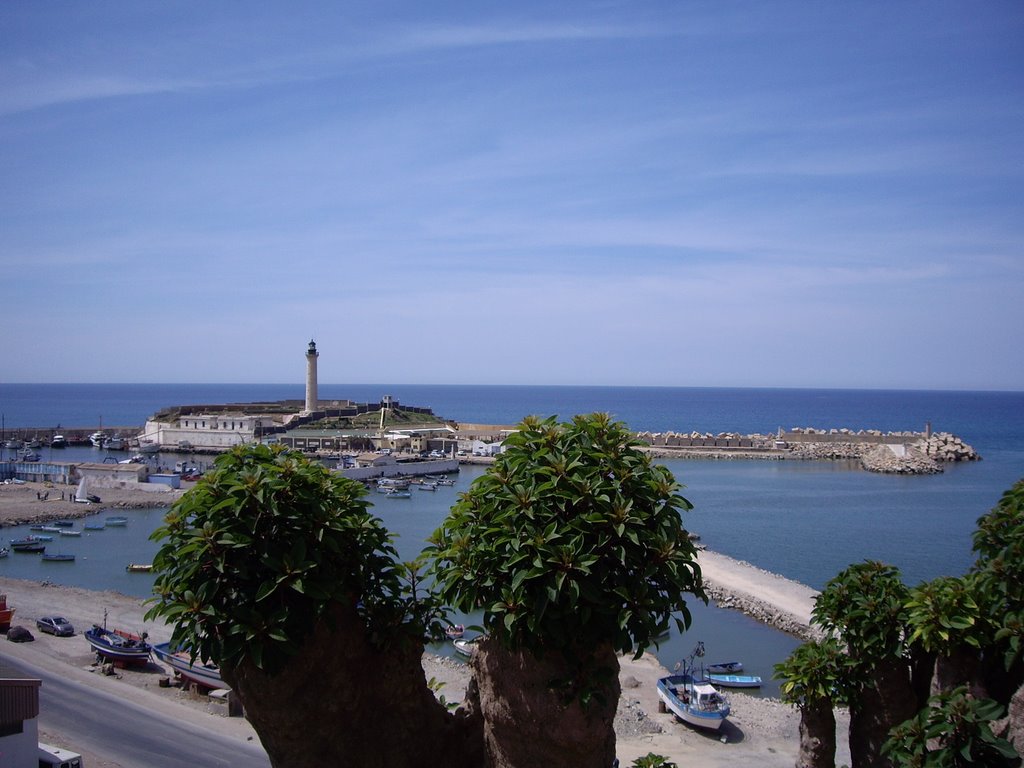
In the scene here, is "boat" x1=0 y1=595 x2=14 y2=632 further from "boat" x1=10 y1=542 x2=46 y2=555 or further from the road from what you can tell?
"boat" x1=10 y1=542 x2=46 y2=555

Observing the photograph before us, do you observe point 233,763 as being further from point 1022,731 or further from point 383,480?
point 383,480

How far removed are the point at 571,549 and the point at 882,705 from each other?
4.20 m

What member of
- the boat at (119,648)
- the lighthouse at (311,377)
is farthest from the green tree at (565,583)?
the lighthouse at (311,377)

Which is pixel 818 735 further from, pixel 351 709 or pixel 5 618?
pixel 5 618

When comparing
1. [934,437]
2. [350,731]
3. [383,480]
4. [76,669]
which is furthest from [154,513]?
[934,437]

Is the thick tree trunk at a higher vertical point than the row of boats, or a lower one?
higher

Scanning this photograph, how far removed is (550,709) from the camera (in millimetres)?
5434

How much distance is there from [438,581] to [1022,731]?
14.1 ft

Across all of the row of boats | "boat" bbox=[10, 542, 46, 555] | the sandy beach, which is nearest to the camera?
the sandy beach

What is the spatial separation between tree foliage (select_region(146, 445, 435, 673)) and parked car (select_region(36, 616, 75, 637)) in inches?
852

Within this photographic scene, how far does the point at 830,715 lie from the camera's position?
809 centimetres

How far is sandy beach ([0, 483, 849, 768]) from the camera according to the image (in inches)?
677

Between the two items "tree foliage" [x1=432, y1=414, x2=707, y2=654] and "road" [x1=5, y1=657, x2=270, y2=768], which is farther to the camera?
"road" [x1=5, y1=657, x2=270, y2=768]

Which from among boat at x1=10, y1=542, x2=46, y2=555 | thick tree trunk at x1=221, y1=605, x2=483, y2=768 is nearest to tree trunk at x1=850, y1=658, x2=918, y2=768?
thick tree trunk at x1=221, y1=605, x2=483, y2=768
